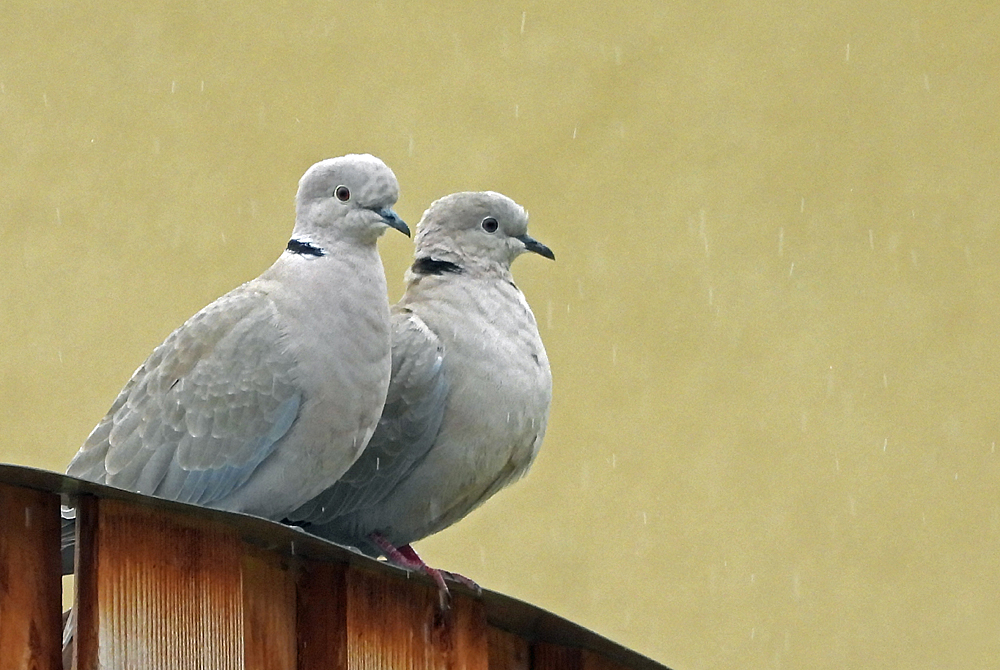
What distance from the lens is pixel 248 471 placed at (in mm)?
3635

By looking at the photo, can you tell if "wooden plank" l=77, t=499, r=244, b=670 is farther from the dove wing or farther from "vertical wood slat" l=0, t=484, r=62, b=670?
the dove wing

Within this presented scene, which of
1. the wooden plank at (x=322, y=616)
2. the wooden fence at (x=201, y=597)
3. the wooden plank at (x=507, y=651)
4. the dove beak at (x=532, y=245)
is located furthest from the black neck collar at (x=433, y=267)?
the wooden plank at (x=322, y=616)

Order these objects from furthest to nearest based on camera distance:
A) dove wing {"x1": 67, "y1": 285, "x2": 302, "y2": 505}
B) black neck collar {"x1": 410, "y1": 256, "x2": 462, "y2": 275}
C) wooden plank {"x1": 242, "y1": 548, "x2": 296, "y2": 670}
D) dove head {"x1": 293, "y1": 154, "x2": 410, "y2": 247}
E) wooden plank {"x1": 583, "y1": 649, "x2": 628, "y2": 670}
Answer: black neck collar {"x1": 410, "y1": 256, "x2": 462, "y2": 275} → dove head {"x1": 293, "y1": 154, "x2": 410, "y2": 247} → dove wing {"x1": 67, "y1": 285, "x2": 302, "y2": 505} → wooden plank {"x1": 583, "y1": 649, "x2": 628, "y2": 670} → wooden plank {"x1": 242, "y1": 548, "x2": 296, "y2": 670}

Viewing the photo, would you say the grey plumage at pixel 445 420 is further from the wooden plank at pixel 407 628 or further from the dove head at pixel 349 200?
the wooden plank at pixel 407 628

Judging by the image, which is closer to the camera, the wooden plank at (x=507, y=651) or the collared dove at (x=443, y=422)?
the wooden plank at (x=507, y=651)

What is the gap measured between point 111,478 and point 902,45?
5.27m

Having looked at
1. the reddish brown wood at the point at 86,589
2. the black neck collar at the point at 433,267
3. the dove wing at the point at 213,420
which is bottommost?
the reddish brown wood at the point at 86,589

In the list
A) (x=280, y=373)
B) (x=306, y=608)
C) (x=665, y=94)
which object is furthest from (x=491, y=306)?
(x=665, y=94)

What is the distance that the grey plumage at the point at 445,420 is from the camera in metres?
4.05

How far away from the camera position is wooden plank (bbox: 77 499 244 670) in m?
2.63

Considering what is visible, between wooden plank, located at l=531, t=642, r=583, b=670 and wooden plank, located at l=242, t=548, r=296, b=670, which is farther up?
wooden plank, located at l=531, t=642, r=583, b=670

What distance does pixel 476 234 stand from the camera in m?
4.32

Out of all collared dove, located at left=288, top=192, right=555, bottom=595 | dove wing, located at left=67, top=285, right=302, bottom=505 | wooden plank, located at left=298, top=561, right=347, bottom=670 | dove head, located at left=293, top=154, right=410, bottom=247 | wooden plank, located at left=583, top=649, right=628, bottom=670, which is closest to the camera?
wooden plank, located at left=298, top=561, right=347, bottom=670

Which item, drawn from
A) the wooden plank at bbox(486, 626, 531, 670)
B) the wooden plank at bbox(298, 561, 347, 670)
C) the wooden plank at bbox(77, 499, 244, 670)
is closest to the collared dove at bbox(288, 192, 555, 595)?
the wooden plank at bbox(486, 626, 531, 670)
